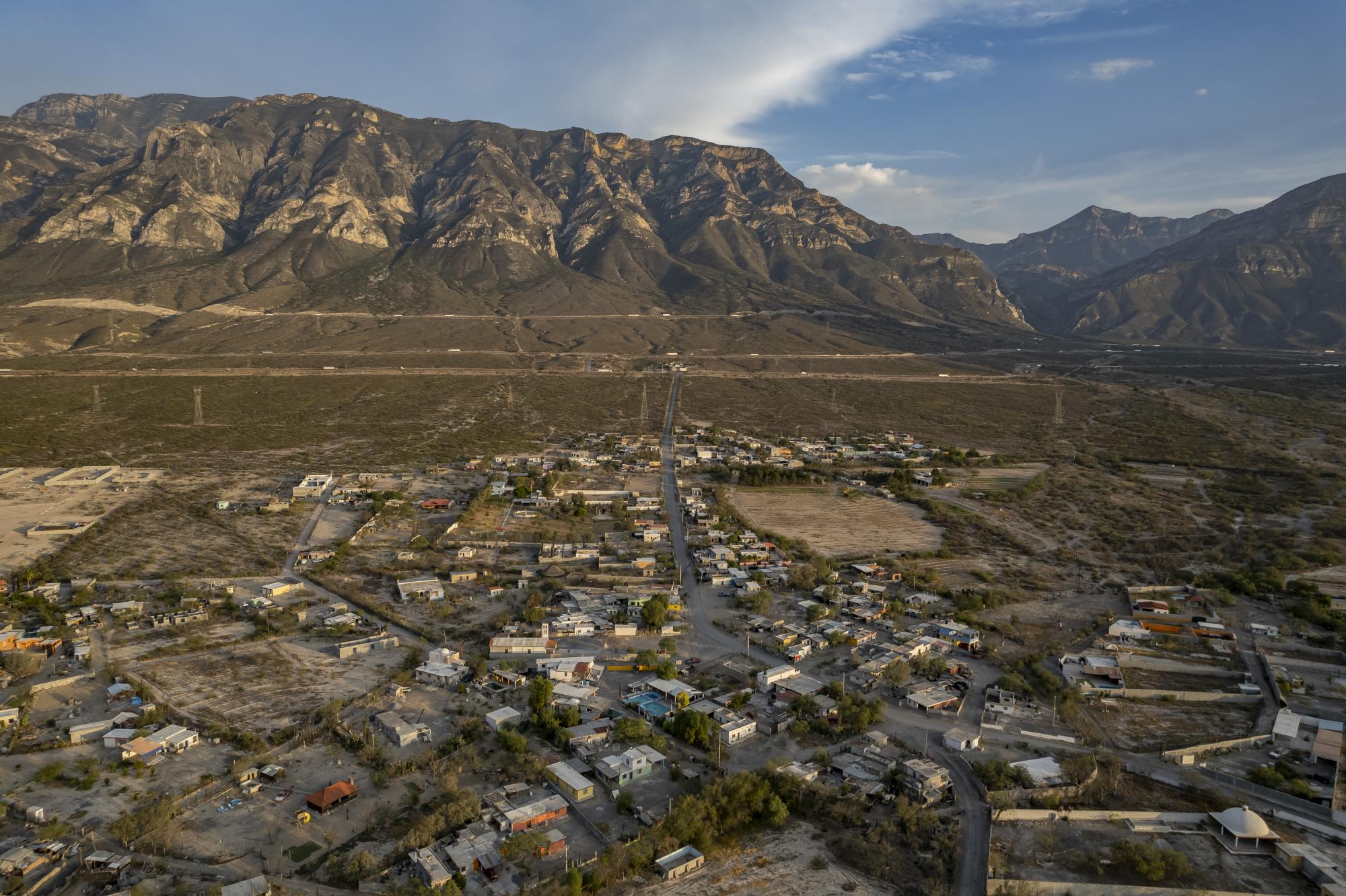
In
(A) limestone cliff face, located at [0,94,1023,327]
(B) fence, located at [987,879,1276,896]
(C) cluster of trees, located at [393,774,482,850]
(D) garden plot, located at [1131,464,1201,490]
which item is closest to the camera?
(B) fence, located at [987,879,1276,896]

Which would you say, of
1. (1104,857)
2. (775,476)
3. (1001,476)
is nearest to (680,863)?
(1104,857)

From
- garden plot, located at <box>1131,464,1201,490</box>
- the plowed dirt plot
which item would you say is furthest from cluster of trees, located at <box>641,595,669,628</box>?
garden plot, located at <box>1131,464,1201,490</box>

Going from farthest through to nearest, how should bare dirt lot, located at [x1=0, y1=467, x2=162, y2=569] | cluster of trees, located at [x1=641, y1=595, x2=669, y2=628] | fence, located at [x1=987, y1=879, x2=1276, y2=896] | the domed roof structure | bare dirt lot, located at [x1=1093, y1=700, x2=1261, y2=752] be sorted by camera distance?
bare dirt lot, located at [x1=0, y1=467, x2=162, y2=569] → cluster of trees, located at [x1=641, y1=595, x2=669, y2=628] → bare dirt lot, located at [x1=1093, y1=700, x2=1261, y2=752] → the domed roof structure → fence, located at [x1=987, y1=879, x2=1276, y2=896]

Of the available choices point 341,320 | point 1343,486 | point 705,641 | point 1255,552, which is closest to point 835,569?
point 705,641

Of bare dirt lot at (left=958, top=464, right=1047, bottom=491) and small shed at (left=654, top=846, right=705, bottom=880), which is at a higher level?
bare dirt lot at (left=958, top=464, right=1047, bottom=491)

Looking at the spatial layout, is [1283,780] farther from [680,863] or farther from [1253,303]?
[1253,303]

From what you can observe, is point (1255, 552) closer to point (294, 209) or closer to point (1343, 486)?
point (1343, 486)

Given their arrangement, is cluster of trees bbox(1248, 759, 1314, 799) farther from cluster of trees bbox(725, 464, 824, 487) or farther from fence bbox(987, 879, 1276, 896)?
cluster of trees bbox(725, 464, 824, 487)

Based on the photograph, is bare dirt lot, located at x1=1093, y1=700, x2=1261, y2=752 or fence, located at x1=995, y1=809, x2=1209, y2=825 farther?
bare dirt lot, located at x1=1093, y1=700, x2=1261, y2=752
